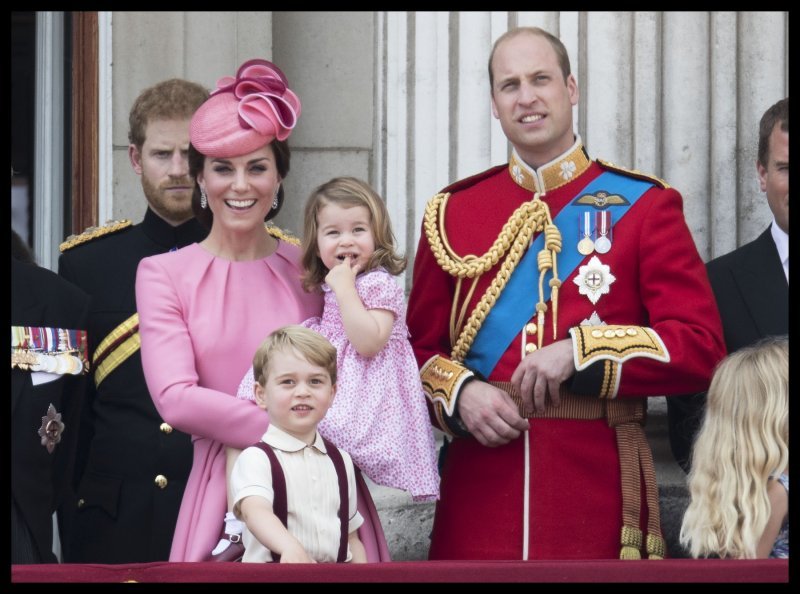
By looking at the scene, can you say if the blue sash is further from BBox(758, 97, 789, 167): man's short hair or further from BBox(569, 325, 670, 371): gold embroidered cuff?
BBox(758, 97, 789, 167): man's short hair

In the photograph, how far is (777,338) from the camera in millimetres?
4207

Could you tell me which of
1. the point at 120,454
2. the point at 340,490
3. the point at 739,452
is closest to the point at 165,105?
the point at 120,454

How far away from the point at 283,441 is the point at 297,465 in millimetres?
63

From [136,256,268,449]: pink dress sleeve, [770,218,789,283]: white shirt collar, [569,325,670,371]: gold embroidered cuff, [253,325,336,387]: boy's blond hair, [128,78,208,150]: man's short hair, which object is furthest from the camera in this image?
[128,78,208,150]: man's short hair

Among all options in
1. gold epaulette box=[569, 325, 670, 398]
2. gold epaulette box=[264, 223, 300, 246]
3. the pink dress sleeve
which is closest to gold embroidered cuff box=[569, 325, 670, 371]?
gold epaulette box=[569, 325, 670, 398]

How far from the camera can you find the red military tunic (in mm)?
4164

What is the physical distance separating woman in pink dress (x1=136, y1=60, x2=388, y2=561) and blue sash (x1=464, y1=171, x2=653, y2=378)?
1.43 feet

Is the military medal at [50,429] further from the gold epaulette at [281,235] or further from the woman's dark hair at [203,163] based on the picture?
the gold epaulette at [281,235]

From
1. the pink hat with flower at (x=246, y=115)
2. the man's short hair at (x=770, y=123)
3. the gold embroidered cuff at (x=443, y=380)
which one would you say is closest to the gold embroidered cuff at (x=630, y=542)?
the gold embroidered cuff at (x=443, y=380)

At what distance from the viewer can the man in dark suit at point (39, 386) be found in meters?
4.19

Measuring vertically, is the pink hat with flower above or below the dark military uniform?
above

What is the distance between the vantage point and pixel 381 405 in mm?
4086

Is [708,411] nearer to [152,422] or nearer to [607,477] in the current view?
[607,477]

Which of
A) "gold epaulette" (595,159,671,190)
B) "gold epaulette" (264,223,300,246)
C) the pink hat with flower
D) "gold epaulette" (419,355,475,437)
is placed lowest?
"gold epaulette" (419,355,475,437)
